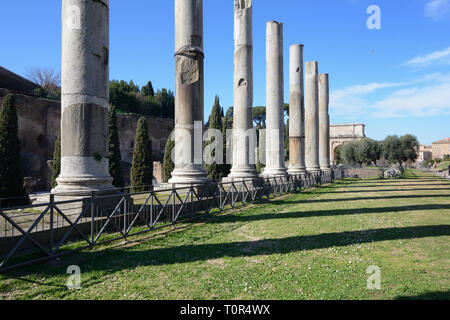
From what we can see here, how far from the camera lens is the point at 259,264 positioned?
5059 millimetres

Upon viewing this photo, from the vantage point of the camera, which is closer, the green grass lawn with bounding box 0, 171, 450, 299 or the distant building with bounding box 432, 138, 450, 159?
the green grass lawn with bounding box 0, 171, 450, 299

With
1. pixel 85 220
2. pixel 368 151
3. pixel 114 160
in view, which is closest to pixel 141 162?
pixel 114 160

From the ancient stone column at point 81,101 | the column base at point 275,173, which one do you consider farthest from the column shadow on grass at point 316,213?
the column base at point 275,173

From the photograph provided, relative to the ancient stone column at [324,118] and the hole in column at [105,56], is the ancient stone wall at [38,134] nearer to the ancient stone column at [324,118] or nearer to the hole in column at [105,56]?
the ancient stone column at [324,118]

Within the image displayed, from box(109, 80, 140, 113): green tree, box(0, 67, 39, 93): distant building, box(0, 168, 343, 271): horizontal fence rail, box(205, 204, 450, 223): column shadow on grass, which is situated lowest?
box(205, 204, 450, 223): column shadow on grass

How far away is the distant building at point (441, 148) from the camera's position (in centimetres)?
11917

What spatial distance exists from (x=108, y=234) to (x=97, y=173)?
4.83ft

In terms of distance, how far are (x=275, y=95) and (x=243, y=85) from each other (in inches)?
135

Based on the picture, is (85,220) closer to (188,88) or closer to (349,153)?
Result: (188,88)

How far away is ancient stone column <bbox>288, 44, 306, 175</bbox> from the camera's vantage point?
20312mm

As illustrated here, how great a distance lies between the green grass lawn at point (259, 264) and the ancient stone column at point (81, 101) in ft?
6.64

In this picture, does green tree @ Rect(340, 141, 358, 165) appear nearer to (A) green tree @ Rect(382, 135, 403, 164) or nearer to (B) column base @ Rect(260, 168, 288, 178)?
(A) green tree @ Rect(382, 135, 403, 164)

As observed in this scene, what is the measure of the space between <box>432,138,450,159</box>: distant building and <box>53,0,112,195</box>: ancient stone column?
139426 mm

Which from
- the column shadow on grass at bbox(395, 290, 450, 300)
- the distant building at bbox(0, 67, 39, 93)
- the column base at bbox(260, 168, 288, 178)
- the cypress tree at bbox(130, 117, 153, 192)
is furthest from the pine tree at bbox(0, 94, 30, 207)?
the distant building at bbox(0, 67, 39, 93)
